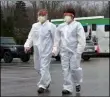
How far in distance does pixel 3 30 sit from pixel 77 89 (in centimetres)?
3132

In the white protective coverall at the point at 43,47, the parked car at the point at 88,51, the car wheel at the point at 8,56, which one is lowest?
the parked car at the point at 88,51

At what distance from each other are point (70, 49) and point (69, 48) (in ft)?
0.11

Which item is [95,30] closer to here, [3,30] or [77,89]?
[3,30]

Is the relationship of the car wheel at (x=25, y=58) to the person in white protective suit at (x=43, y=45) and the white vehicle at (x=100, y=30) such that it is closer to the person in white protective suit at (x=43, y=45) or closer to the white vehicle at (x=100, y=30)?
the white vehicle at (x=100, y=30)

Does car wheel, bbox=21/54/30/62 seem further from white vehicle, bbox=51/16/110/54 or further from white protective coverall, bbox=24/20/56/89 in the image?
white protective coverall, bbox=24/20/56/89

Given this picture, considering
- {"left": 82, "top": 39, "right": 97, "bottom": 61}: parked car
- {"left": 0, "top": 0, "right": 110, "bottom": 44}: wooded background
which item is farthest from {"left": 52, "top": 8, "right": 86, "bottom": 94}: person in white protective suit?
{"left": 0, "top": 0, "right": 110, "bottom": 44}: wooded background

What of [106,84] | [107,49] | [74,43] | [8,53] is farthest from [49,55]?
[107,49]

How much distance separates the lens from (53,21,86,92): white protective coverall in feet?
30.9

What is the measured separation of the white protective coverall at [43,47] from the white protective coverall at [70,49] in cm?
42

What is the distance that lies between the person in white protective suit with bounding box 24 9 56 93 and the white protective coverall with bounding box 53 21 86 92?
419 millimetres

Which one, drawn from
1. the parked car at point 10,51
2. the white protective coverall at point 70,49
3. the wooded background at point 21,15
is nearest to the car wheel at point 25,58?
the parked car at point 10,51

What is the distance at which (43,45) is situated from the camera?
988cm

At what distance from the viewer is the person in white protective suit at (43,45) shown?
9.83 metres

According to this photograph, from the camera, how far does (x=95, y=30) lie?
34.3 m
